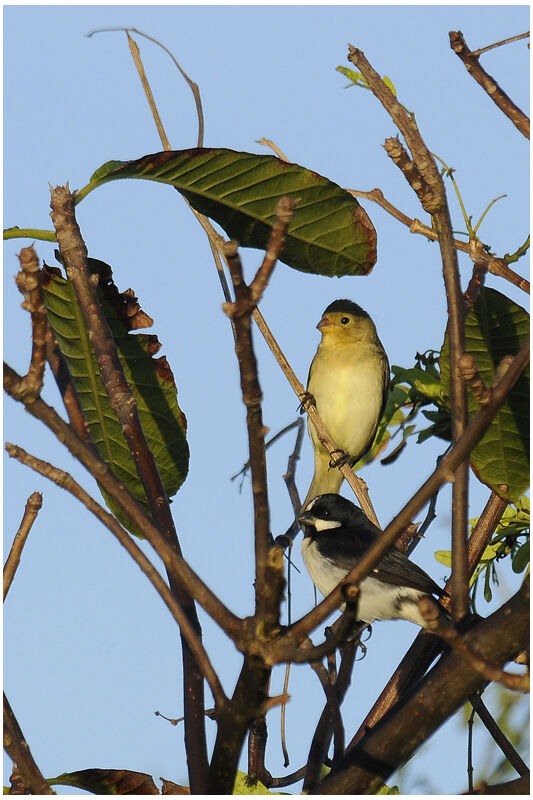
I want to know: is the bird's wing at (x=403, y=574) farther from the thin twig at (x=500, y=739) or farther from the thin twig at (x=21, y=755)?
the thin twig at (x=21, y=755)

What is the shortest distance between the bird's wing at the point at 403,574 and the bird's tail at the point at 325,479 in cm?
292

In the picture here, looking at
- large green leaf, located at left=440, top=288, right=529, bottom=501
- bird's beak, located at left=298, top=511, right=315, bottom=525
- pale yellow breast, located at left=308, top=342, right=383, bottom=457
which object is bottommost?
large green leaf, located at left=440, top=288, right=529, bottom=501

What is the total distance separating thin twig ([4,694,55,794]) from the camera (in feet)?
6.41

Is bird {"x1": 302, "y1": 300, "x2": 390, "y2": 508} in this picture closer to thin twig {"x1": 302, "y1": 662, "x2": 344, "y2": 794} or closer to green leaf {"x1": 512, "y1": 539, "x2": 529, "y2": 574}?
green leaf {"x1": 512, "y1": 539, "x2": 529, "y2": 574}

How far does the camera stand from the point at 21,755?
1958 mm

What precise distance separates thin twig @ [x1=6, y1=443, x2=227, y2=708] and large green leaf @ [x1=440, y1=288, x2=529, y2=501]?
1.18 m

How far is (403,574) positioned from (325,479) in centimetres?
322

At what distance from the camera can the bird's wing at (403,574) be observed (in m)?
4.50

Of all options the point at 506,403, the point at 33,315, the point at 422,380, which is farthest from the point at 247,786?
the point at 422,380

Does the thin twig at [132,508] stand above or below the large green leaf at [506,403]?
below

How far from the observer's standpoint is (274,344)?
315cm

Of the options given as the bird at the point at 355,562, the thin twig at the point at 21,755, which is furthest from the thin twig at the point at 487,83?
the bird at the point at 355,562

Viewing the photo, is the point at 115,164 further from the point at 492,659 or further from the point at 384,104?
the point at 492,659

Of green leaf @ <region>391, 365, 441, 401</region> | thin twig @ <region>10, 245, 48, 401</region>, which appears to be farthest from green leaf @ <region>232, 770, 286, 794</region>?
green leaf @ <region>391, 365, 441, 401</region>
